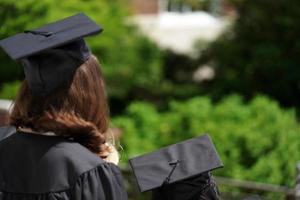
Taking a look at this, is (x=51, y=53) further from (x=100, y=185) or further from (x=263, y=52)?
(x=263, y=52)

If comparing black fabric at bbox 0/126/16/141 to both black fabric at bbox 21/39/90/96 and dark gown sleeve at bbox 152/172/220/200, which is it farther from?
dark gown sleeve at bbox 152/172/220/200

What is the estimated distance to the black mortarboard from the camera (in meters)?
2.62

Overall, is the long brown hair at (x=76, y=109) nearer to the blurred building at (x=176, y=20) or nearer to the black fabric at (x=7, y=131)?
the black fabric at (x=7, y=131)

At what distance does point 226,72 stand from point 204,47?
2.23 metres

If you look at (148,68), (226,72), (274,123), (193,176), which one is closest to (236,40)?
(226,72)

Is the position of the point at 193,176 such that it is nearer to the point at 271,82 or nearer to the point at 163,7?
the point at 271,82

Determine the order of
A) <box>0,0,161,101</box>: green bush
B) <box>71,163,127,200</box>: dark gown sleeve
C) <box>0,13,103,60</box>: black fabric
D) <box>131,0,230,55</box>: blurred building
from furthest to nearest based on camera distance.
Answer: <box>131,0,230,55</box>: blurred building, <box>0,0,161,101</box>: green bush, <box>0,13,103,60</box>: black fabric, <box>71,163,127,200</box>: dark gown sleeve

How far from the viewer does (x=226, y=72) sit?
13.1 meters

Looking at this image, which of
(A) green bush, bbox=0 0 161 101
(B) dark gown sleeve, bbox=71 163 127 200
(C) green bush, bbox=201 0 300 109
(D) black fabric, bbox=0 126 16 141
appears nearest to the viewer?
(B) dark gown sleeve, bbox=71 163 127 200

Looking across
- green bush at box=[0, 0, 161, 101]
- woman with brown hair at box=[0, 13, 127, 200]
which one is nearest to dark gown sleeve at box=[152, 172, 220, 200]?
woman with brown hair at box=[0, 13, 127, 200]

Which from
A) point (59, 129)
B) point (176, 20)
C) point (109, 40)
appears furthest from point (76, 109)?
point (176, 20)

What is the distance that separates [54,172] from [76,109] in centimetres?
23

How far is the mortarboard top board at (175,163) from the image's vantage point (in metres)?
2.96

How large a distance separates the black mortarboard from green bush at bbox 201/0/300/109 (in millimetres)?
9264
